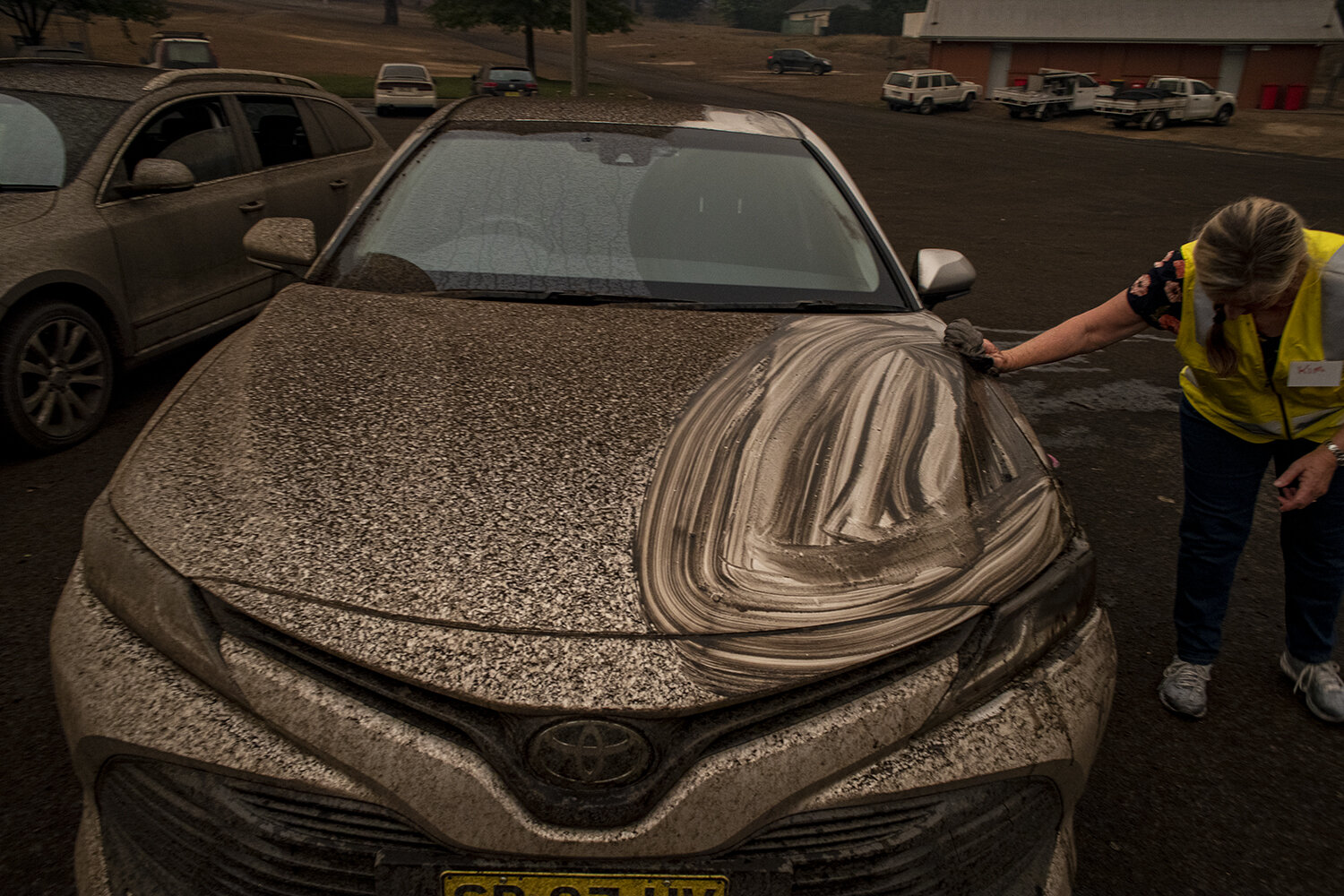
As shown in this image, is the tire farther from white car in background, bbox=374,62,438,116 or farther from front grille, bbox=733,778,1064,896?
white car in background, bbox=374,62,438,116

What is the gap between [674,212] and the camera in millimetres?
3072

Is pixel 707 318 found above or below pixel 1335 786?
above

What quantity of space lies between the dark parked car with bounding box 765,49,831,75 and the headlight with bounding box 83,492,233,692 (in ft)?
186

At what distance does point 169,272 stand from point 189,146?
0.77 m

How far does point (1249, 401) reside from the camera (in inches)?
104

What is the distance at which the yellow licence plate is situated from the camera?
57.7 inches

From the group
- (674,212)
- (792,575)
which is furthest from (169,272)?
(792,575)

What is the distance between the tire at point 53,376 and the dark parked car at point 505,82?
23.4m

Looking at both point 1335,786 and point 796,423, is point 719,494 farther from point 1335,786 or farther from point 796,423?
point 1335,786

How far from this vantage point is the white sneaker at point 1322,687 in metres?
2.87

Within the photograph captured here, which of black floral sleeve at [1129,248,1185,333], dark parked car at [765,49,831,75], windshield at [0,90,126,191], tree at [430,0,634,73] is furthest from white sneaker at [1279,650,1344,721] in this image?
dark parked car at [765,49,831,75]

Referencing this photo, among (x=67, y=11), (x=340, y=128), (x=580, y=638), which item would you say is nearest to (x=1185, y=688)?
(x=580, y=638)

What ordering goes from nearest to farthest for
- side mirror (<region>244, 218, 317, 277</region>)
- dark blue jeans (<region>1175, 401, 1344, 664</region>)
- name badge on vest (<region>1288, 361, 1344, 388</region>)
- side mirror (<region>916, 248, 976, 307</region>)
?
name badge on vest (<region>1288, 361, 1344, 388</region>) → dark blue jeans (<region>1175, 401, 1344, 664</region>) → side mirror (<region>916, 248, 976, 307</region>) → side mirror (<region>244, 218, 317, 277</region>)

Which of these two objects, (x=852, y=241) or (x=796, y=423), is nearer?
(x=796, y=423)
